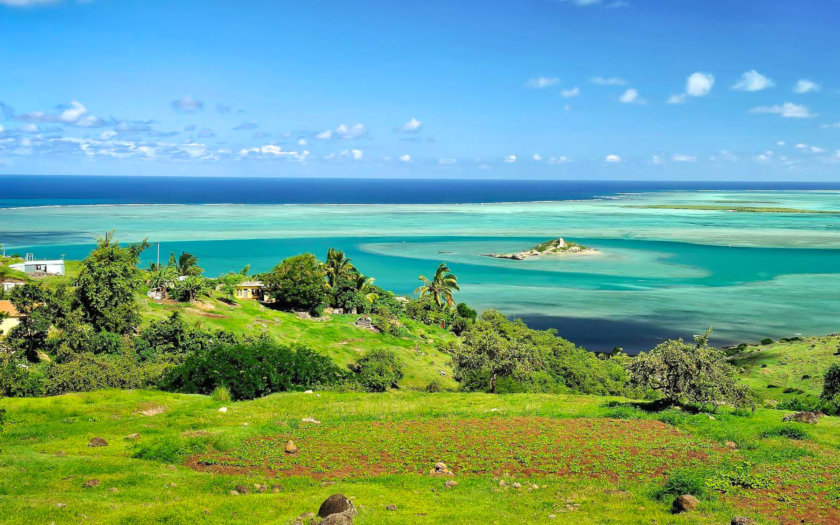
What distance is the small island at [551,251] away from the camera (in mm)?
A: 144375

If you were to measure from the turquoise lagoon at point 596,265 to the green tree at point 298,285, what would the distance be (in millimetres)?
28940

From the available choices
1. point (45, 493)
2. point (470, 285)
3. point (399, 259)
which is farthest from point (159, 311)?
point (399, 259)

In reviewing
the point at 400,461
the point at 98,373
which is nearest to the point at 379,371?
the point at 98,373

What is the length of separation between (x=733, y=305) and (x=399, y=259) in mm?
66357

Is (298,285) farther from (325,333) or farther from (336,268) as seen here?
(325,333)

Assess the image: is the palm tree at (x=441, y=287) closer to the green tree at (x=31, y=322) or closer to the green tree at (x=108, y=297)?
the green tree at (x=108, y=297)

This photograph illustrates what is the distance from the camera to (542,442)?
85.2 ft

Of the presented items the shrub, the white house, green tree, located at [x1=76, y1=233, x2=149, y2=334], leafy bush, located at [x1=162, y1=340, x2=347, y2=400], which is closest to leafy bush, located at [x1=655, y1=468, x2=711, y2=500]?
the shrub

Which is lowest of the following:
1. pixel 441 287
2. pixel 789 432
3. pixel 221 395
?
pixel 441 287

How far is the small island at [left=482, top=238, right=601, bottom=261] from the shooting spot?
144 meters

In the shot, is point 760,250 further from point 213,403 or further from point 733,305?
point 213,403

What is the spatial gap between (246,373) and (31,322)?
18.2m

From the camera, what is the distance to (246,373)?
122 feet

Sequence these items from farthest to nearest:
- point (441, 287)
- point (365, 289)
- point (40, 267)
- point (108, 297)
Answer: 1. point (441, 287)
2. point (365, 289)
3. point (40, 267)
4. point (108, 297)
